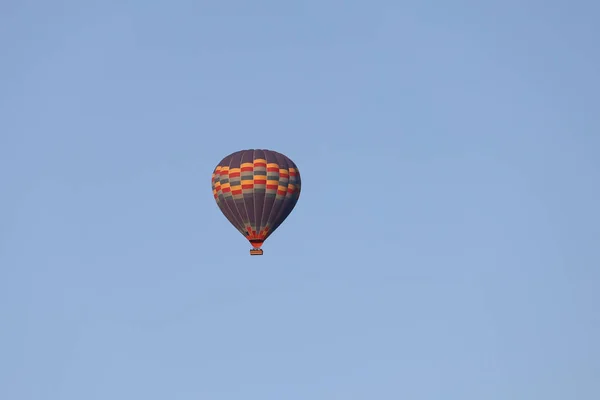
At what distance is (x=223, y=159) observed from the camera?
14375 centimetres

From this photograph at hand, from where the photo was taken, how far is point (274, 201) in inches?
5571

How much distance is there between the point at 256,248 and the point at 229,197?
4.63 metres

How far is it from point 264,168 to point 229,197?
3.65 meters

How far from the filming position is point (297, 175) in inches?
5664

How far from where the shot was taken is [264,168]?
141125 mm

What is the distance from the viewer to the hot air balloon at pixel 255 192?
141 metres

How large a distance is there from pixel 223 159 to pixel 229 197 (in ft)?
13.0

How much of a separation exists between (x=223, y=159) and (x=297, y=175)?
243 inches

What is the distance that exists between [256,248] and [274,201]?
13.3 feet

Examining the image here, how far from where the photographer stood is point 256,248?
14112cm

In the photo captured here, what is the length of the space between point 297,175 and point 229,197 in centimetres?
626

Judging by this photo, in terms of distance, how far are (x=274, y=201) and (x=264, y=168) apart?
278 cm

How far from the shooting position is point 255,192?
140m

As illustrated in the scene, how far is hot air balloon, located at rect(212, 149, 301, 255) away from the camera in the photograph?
5541 inches
